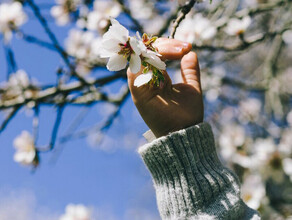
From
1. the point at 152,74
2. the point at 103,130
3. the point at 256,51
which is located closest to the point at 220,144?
the point at 103,130

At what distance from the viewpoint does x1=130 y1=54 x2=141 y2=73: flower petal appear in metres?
0.61

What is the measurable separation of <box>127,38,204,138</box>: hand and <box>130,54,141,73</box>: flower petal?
7cm

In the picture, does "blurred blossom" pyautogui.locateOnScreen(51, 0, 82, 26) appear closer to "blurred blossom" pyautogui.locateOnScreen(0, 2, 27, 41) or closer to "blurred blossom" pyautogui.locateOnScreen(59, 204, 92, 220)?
"blurred blossom" pyautogui.locateOnScreen(0, 2, 27, 41)

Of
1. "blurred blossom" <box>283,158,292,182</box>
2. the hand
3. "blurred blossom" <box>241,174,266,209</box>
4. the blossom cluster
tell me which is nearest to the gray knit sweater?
the hand

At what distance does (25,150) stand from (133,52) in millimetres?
1262

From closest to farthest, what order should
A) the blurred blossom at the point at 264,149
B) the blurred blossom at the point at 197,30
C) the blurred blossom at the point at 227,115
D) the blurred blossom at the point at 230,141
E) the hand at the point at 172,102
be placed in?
the hand at the point at 172,102
the blurred blossom at the point at 197,30
the blurred blossom at the point at 264,149
the blurred blossom at the point at 230,141
the blurred blossom at the point at 227,115

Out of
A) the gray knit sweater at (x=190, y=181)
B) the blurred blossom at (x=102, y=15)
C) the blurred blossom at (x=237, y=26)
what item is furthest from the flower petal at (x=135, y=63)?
the blurred blossom at (x=237, y=26)

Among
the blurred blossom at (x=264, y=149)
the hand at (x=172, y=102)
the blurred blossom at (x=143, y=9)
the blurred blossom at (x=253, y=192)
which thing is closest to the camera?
the hand at (x=172, y=102)

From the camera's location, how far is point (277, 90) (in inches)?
80.1

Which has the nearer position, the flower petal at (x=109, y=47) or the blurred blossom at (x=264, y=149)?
the flower petal at (x=109, y=47)

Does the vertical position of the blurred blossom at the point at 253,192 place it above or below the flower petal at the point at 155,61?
above

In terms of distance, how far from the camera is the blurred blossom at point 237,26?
155 centimetres

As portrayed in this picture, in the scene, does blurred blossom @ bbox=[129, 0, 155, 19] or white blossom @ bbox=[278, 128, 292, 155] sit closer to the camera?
blurred blossom @ bbox=[129, 0, 155, 19]

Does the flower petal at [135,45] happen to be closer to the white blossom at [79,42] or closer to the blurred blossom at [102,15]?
the blurred blossom at [102,15]
